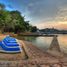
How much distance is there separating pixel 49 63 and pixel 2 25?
63767 mm

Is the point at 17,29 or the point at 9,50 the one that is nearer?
the point at 9,50

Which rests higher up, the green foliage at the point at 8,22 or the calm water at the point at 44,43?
the green foliage at the point at 8,22

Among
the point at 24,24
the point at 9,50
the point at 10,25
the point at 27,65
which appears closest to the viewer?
the point at 27,65

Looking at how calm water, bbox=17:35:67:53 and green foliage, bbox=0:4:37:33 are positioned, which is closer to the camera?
calm water, bbox=17:35:67:53

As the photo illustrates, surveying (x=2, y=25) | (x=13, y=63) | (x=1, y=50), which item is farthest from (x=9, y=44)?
(x=2, y=25)

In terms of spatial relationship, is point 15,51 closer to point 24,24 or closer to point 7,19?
point 7,19

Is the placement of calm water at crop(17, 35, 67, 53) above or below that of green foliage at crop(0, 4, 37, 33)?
below

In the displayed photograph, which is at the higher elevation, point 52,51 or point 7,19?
point 7,19

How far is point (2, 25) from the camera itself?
7112 cm

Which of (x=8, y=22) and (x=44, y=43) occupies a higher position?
(x=8, y=22)

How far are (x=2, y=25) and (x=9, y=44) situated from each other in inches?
2231

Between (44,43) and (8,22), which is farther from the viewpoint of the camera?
(8,22)

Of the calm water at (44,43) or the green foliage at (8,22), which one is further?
the green foliage at (8,22)

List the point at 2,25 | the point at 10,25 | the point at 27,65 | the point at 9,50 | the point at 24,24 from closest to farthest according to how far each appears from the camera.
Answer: the point at 27,65
the point at 9,50
the point at 2,25
the point at 10,25
the point at 24,24
